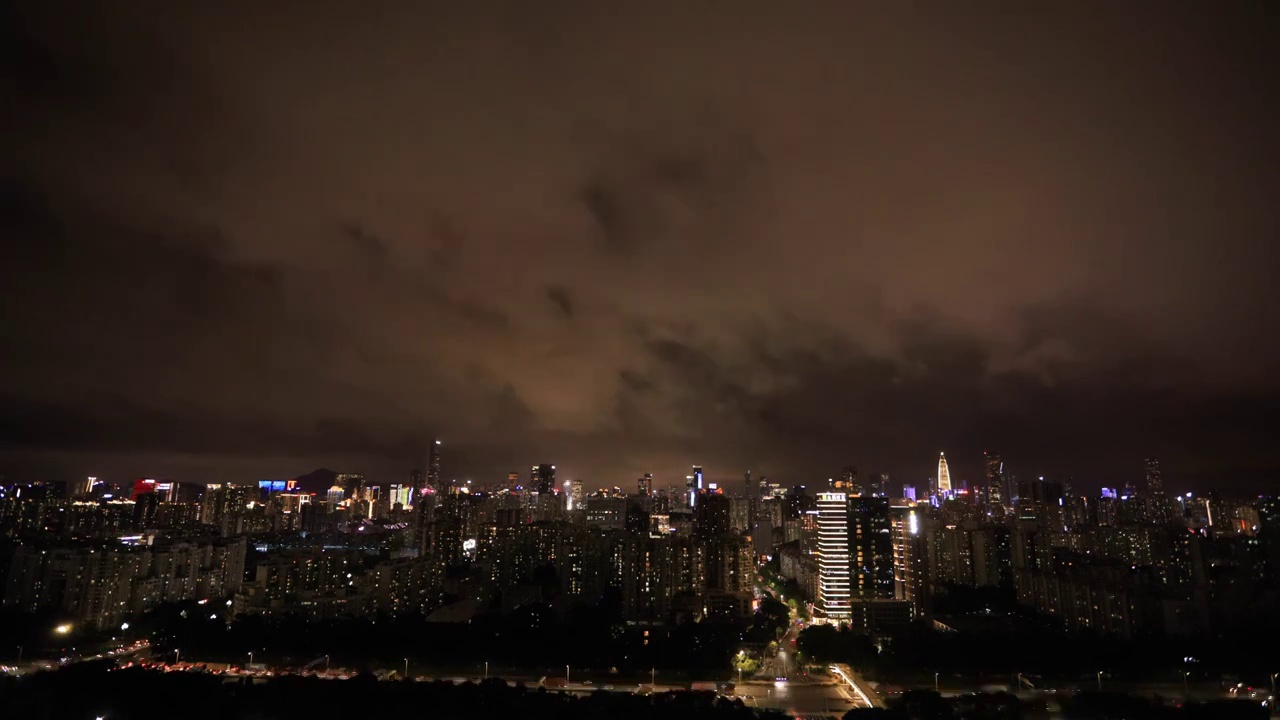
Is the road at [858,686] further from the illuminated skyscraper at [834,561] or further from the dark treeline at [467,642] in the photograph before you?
the illuminated skyscraper at [834,561]

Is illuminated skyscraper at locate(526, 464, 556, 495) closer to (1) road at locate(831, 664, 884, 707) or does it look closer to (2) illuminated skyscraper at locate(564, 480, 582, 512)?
(2) illuminated skyscraper at locate(564, 480, 582, 512)

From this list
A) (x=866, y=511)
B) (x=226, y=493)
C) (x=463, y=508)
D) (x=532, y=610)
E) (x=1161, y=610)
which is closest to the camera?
(x=1161, y=610)

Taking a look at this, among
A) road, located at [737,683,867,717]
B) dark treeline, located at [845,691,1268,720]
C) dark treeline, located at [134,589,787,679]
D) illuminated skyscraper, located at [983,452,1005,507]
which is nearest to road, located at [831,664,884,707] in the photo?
road, located at [737,683,867,717]

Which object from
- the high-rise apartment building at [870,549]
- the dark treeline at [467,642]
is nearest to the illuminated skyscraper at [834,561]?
the high-rise apartment building at [870,549]

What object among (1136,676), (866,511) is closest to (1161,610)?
(1136,676)

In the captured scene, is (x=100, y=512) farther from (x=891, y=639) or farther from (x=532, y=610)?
(x=891, y=639)

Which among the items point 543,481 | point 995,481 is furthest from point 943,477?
point 543,481
